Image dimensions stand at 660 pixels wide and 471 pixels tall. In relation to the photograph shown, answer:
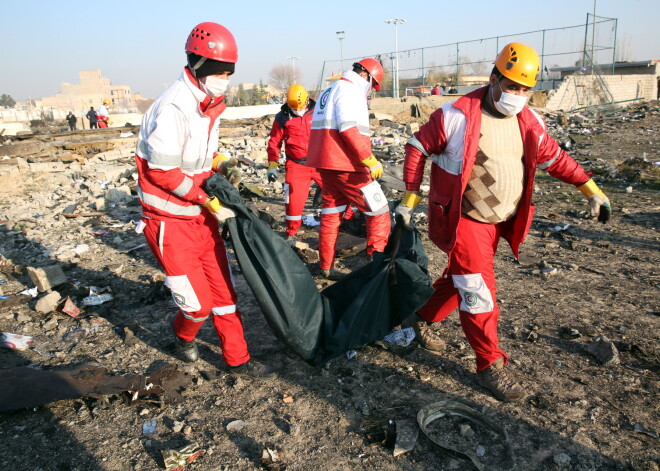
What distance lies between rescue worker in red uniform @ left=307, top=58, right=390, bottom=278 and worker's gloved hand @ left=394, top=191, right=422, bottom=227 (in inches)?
43.8

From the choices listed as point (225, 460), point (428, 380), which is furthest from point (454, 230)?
point (225, 460)

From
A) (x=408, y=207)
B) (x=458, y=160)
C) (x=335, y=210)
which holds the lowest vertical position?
(x=335, y=210)

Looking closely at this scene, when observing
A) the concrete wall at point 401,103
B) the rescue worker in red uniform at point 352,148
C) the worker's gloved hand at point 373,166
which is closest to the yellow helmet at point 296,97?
the rescue worker in red uniform at point 352,148

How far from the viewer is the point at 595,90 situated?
24.3 meters

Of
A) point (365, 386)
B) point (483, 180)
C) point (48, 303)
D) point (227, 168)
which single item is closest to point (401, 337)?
point (365, 386)

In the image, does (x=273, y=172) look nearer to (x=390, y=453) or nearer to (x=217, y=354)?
(x=217, y=354)

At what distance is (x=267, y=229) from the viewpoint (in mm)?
2883

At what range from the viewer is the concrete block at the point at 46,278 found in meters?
4.39

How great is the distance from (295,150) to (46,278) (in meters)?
2.87

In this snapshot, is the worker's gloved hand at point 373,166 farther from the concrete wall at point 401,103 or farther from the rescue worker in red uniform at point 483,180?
the concrete wall at point 401,103

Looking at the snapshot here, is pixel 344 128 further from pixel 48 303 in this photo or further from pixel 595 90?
pixel 595 90

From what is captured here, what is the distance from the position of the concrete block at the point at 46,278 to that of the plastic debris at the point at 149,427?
2.40 metres

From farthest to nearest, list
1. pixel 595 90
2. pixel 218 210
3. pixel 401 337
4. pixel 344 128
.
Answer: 1. pixel 595 90
2. pixel 344 128
3. pixel 401 337
4. pixel 218 210

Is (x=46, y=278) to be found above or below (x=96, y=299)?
above
